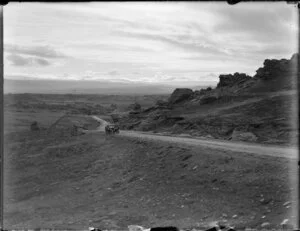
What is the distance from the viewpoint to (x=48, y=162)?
95.2 feet

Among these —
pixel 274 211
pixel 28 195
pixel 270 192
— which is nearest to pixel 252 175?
pixel 270 192

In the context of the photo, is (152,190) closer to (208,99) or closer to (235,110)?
(235,110)

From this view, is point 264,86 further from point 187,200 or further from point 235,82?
point 187,200

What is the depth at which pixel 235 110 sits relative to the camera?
38750 mm

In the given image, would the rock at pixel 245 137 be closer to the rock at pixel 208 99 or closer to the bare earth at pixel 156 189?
the bare earth at pixel 156 189

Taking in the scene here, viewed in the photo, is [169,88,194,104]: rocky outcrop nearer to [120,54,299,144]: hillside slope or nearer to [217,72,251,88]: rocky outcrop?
[120,54,299,144]: hillside slope

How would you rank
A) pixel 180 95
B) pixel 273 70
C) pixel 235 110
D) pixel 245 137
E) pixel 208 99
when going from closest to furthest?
pixel 245 137, pixel 235 110, pixel 273 70, pixel 208 99, pixel 180 95

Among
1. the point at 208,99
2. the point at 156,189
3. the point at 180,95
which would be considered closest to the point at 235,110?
the point at 208,99

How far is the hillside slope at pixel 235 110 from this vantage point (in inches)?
1212

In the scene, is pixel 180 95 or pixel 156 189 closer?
pixel 156 189

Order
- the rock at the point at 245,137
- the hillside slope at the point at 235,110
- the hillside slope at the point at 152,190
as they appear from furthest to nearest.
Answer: the hillside slope at the point at 235,110
the rock at the point at 245,137
the hillside slope at the point at 152,190

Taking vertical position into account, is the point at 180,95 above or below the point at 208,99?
above

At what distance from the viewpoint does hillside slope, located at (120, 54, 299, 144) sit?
Result: 3078 centimetres

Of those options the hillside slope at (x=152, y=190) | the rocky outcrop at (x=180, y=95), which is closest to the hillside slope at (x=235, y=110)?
the rocky outcrop at (x=180, y=95)
